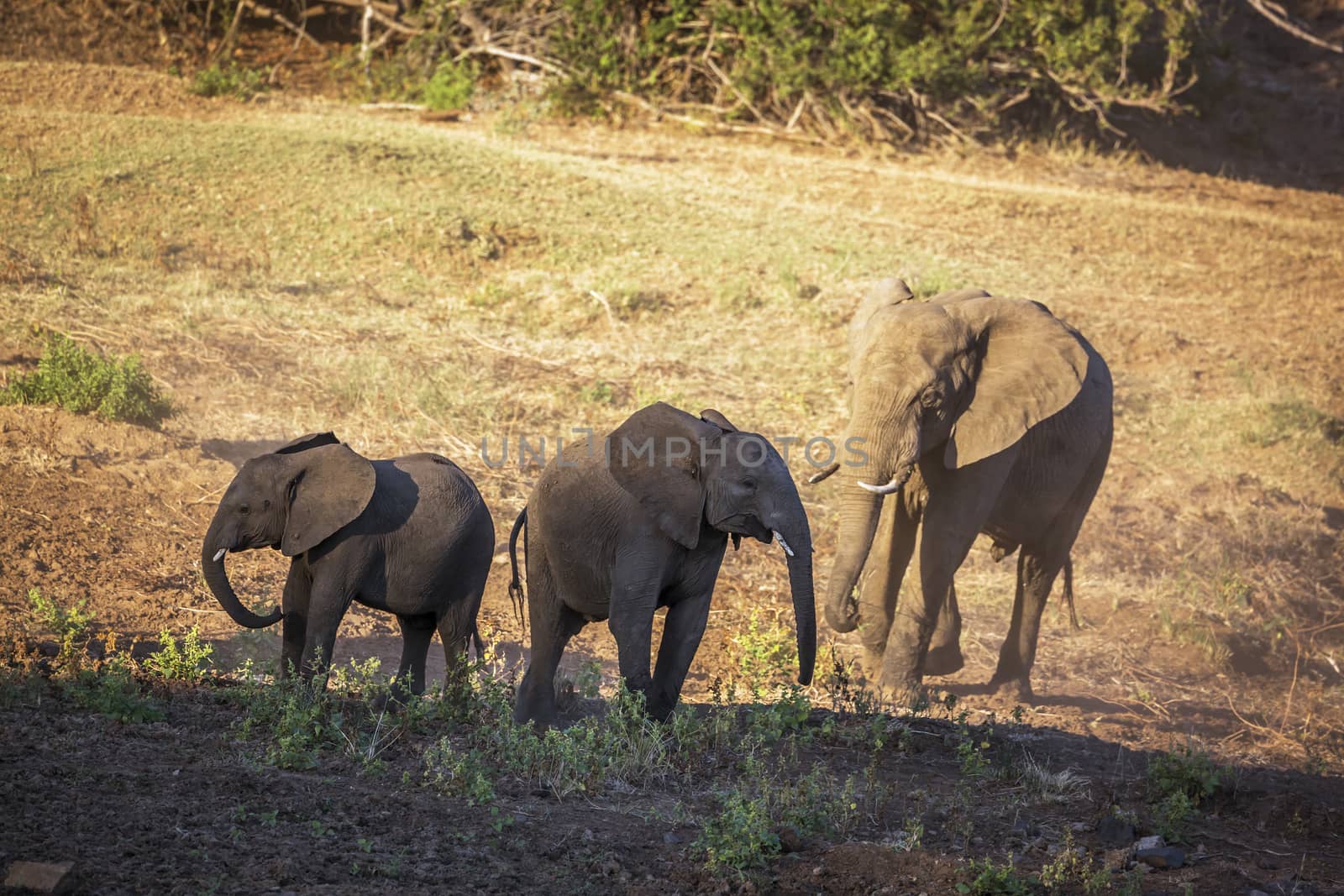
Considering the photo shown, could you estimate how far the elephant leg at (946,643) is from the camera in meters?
9.07

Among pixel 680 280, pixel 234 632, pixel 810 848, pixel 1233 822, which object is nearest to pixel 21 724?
pixel 234 632

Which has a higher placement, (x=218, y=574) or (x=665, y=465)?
(x=665, y=465)

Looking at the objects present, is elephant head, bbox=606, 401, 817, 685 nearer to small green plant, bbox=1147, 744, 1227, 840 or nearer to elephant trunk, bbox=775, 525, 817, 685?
elephant trunk, bbox=775, 525, 817, 685

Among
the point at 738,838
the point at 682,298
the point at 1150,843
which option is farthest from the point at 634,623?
the point at 682,298

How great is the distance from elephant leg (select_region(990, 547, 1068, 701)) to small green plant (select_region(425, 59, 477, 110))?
13.0m

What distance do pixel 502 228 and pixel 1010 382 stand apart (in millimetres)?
8198

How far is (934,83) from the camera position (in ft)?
64.9

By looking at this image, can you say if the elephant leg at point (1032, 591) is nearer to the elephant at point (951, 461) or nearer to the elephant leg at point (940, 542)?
the elephant at point (951, 461)

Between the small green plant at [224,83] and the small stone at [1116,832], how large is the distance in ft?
53.1

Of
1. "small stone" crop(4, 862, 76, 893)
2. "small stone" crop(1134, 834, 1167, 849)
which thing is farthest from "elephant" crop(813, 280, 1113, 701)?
"small stone" crop(4, 862, 76, 893)

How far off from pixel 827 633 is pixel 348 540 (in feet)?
13.8

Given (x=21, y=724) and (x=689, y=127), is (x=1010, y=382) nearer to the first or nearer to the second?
(x=21, y=724)

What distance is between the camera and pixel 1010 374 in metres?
8.42

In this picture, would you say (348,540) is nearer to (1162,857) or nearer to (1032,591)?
(1162,857)
